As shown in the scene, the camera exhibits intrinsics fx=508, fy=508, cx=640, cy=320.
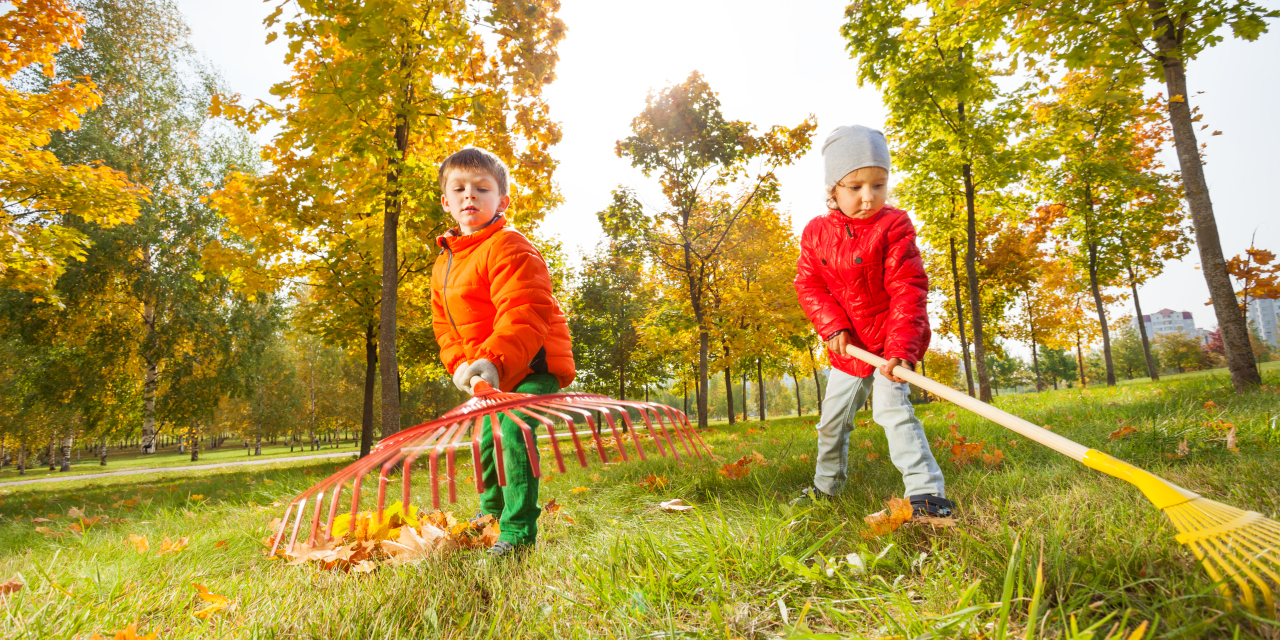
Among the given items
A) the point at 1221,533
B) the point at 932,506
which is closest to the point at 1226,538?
the point at 1221,533

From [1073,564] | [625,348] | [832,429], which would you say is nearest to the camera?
[1073,564]

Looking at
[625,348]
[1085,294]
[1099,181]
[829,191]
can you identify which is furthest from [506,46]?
[1085,294]

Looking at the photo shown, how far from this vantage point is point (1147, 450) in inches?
110

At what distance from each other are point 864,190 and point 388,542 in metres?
2.72

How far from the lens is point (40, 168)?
19.9ft

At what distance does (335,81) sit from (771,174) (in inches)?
377

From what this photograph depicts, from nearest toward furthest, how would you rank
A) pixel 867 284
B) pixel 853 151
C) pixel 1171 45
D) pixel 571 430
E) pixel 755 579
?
pixel 571 430
pixel 755 579
pixel 853 151
pixel 867 284
pixel 1171 45

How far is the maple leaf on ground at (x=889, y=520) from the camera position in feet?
5.89

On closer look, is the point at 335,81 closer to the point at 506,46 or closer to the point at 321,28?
the point at 321,28

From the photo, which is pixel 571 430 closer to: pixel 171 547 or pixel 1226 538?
pixel 1226 538

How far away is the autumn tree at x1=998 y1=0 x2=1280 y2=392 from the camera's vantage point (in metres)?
5.02

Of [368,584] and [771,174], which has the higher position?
[771,174]

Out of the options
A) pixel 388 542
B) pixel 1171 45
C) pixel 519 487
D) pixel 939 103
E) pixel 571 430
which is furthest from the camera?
pixel 939 103

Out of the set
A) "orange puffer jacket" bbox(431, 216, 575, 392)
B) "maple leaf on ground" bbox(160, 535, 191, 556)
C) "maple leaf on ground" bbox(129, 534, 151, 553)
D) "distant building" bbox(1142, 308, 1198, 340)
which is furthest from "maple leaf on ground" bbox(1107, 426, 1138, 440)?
"distant building" bbox(1142, 308, 1198, 340)
